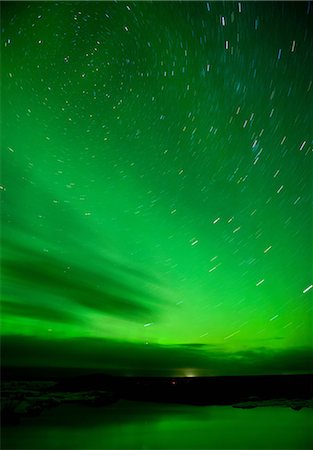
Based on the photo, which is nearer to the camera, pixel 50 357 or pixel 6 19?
pixel 6 19

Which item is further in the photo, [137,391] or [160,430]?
[137,391]

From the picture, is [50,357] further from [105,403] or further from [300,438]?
[300,438]

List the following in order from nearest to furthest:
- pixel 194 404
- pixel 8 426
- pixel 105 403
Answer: pixel 8 426
pixel 105 403
pixel 194 404

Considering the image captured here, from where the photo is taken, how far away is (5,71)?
223 centimetres

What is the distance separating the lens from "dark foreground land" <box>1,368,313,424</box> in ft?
7.36

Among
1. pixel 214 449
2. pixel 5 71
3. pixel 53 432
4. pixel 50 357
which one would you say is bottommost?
pixel 214 449

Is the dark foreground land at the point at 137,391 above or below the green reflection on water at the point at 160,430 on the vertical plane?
above

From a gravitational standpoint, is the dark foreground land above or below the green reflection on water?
above

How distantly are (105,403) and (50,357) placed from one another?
76cm

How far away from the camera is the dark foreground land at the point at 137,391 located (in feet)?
7.36

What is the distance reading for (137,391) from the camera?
3004 millimetres

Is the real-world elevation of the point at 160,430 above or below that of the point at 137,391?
below

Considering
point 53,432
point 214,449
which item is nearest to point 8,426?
point 53,432

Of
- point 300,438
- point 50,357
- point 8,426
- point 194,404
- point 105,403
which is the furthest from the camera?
point 194,404
